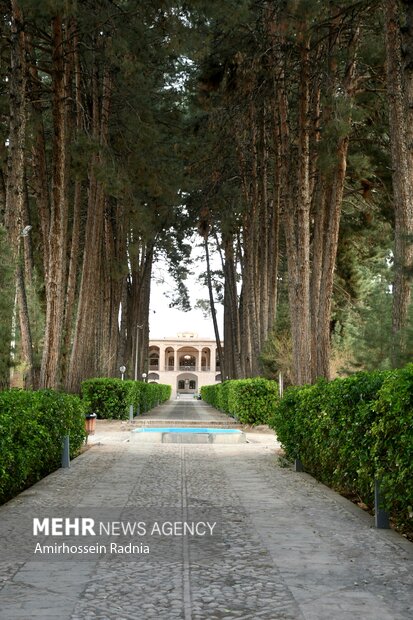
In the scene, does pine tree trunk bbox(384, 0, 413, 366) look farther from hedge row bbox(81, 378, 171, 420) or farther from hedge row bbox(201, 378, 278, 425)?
hedge row bbox(81, 378, 171, 420)

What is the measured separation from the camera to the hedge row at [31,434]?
7773 mm

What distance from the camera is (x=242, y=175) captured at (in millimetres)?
27000

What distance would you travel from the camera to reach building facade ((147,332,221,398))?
344ft

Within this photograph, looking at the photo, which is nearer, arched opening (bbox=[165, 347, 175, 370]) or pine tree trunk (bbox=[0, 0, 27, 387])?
pine tree trunk (bbox=[0, 0, 27, 387])

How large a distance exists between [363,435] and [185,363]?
105 m

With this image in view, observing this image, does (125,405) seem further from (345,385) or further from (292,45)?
(345,385)

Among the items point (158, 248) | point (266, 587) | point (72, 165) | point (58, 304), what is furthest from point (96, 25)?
point (158, 248)

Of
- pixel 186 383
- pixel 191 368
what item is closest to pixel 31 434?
pixel 191 368

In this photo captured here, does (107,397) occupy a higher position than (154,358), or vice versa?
(154,358)

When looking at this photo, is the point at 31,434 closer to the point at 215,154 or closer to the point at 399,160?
the point at 399,160

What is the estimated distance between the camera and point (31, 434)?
904 centimetres

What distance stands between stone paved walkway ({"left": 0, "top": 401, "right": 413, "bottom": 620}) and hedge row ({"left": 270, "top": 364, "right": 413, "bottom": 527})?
0.37 m

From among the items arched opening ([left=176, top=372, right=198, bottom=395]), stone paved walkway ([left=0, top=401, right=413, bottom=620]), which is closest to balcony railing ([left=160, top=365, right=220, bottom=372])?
arched opening ([left=176, top=372, right=198, bottom=395])

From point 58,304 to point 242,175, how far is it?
12.6m
